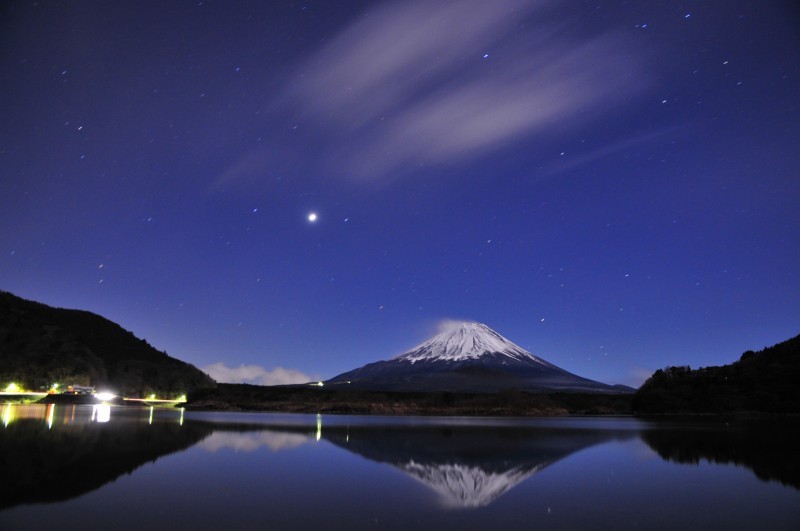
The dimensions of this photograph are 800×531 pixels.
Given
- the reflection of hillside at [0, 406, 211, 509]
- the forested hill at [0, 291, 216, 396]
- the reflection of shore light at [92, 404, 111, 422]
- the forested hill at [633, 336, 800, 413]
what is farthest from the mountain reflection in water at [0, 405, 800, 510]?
the forested hill at [0, 291, 216, 396]

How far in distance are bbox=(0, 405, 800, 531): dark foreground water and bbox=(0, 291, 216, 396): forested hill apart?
111 metres

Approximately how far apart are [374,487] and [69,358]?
480 ft

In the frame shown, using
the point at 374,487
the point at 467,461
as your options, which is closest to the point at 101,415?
the point at 467,461

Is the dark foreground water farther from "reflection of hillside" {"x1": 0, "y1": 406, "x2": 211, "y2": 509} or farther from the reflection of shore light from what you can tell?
the reflection of shore light

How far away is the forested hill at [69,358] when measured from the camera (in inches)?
4705

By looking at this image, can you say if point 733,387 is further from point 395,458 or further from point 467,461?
point 395,458

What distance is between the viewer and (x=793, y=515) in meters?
12.6

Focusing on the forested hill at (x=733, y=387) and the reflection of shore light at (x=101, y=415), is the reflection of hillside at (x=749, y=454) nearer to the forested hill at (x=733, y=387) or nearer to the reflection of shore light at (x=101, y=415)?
the reflection of shore light at (x=101, y=415)

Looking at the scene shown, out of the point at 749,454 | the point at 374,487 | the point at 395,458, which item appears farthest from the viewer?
the point at 749,454

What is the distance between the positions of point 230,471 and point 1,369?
119916mm

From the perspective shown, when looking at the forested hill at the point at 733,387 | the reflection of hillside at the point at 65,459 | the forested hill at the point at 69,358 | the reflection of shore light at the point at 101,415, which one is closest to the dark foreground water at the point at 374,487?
the reflection of hillside at the point at 65,459

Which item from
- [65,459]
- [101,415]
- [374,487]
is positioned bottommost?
[101,415]

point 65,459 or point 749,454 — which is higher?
point 65,459

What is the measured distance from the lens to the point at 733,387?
10431 cm
